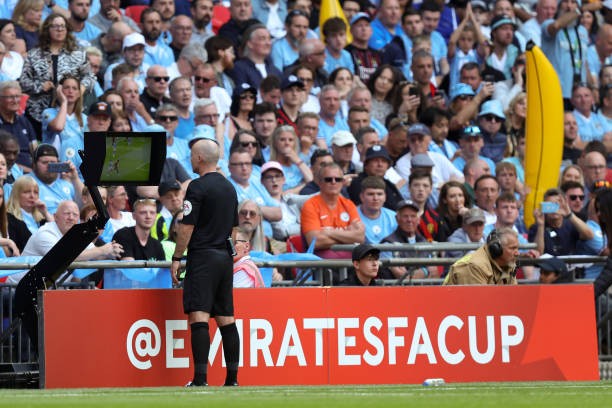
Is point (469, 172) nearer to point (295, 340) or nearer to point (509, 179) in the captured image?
point (509, 179)

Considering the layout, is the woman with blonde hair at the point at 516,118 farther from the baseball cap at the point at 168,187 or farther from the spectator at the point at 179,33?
the baseball cap at the point at 168,187

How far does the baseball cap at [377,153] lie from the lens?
18250 mm

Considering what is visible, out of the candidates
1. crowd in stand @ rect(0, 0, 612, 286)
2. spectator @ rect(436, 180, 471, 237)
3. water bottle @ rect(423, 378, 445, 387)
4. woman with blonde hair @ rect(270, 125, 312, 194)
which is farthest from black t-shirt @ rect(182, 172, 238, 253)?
woman with blonde hair @ rect(270, 125, 312, 194)

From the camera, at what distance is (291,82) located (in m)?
19.2

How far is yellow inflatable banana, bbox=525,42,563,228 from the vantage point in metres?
19.0

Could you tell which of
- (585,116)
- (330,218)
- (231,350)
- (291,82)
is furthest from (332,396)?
(585,116)

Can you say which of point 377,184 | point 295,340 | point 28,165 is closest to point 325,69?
point 377,184

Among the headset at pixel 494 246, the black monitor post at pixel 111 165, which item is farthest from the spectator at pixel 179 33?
the black monitor post at pixel 111 165

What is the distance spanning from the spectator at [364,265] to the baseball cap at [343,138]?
14.2 ft

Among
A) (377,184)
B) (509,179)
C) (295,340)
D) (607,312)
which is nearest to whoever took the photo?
(295,340)

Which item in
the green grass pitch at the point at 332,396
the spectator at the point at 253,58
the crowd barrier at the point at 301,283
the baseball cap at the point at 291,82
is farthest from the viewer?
the spectator at the point at 253,58

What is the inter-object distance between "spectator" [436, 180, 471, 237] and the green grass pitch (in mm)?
5286

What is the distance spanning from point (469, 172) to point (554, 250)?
2.38 m

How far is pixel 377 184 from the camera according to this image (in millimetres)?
17219
